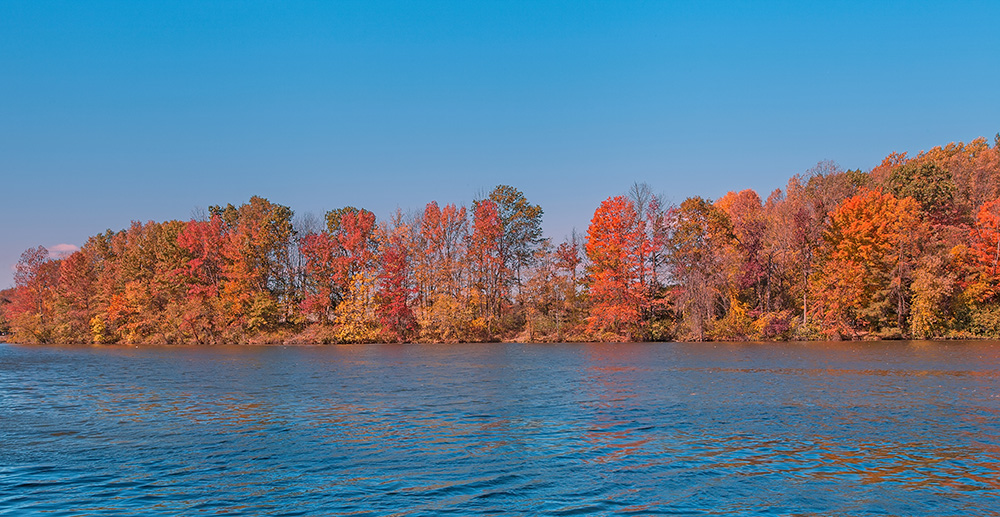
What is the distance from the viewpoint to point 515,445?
16172 millimetres

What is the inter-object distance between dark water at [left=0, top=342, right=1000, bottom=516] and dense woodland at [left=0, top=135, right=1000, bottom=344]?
3591 centimetres

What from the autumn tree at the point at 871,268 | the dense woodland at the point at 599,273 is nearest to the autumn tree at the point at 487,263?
the dense woodland at the point at 599,273

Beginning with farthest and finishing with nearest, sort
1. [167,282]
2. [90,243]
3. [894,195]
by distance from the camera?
[90,243]
[167,282]
[894,195]

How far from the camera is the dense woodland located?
6425cm

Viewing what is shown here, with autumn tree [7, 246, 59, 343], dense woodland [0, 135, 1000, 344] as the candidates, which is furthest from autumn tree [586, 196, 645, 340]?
autumn tree [7, 246, 59, 343]

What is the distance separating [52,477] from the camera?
13.6 m

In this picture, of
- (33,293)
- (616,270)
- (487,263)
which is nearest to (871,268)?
(616,270)

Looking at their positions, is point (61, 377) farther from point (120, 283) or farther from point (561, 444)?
point (120, 283)

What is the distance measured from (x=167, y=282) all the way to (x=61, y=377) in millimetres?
55782

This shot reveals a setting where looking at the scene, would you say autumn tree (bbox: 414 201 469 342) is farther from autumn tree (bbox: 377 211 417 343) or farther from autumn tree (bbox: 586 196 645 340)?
autumn tree (bbox: 586 196 645 340)

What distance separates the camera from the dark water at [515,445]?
11.6 metres

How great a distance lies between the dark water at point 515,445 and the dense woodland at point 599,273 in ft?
118

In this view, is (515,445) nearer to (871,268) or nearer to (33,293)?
(871,268)

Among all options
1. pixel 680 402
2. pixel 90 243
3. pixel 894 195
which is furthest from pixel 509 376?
pixel 90 243
